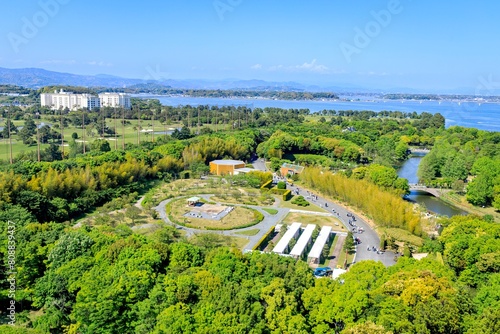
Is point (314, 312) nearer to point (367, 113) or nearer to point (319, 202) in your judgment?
point (319, 202)

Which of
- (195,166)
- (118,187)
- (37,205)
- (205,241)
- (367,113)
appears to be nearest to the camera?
(205,241)

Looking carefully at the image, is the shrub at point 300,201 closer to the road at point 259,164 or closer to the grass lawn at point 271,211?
the grass lawn at point 271,211

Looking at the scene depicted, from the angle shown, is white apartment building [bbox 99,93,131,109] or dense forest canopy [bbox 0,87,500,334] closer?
dense forest canopy [bbox 0,87,500,334]

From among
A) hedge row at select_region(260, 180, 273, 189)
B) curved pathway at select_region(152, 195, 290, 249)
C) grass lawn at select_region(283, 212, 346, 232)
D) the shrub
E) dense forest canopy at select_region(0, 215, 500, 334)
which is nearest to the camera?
dense forest canopy at select_region(0, 215, 500, 334)

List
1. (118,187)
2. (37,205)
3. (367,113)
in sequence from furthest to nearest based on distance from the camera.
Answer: (367,113) → (118,187) → (37,205)

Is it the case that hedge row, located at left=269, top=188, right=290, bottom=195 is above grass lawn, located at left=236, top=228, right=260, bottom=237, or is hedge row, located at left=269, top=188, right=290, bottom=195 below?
above

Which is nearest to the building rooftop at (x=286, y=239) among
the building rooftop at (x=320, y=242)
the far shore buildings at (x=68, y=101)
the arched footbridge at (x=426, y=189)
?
the building rooftop at (x=320, y=242)

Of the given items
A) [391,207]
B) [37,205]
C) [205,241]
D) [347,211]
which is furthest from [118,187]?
[391,207]

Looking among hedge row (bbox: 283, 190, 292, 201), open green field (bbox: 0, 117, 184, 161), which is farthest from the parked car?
open green field (bbox: 0, 117, 184, 161)

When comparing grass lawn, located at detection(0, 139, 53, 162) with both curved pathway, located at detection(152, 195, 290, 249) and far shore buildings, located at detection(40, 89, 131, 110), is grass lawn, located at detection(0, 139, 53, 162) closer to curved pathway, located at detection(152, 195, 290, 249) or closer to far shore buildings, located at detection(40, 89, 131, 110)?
curved pathway, located at detection(152, 195, 290, 249)

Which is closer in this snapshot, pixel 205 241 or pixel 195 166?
pixel 205 241
